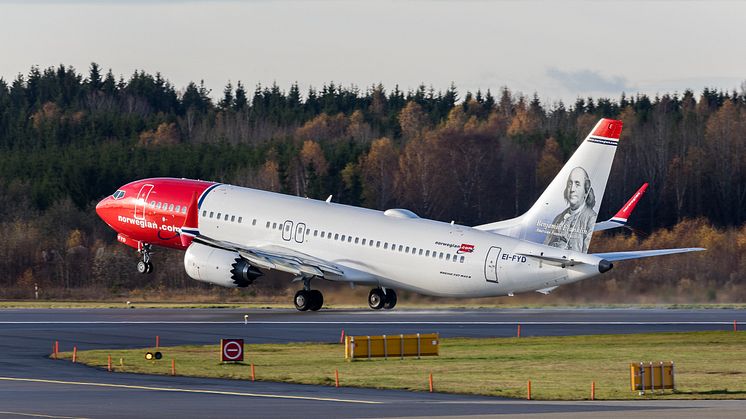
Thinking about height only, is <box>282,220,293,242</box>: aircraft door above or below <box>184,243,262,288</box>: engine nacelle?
above

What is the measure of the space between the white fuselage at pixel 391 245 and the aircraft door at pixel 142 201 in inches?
157

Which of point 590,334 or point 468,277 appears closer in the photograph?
point 590,334

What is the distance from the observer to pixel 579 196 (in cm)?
6197

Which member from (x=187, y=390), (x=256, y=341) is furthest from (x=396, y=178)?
(x=187, y=390)

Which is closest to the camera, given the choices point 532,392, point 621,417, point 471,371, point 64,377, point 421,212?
point 621,417

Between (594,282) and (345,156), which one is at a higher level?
(345,156)

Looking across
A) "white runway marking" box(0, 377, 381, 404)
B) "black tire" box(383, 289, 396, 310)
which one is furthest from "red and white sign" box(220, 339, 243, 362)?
"black tire" box(383, 289, 396, 310)

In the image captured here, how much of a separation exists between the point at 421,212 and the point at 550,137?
33072 millimetres

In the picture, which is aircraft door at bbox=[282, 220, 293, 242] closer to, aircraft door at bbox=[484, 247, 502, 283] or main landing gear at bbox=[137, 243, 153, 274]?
main landing gear at bbox=[137, 243, 153, 274]

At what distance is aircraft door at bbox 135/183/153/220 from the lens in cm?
7325

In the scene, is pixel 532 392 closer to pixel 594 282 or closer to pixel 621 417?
pixel 621 417

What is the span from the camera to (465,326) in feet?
204

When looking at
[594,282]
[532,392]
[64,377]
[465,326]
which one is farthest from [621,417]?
[594,282]

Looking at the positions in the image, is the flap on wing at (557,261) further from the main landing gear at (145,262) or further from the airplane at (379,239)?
the main landing gear at (145,262)
